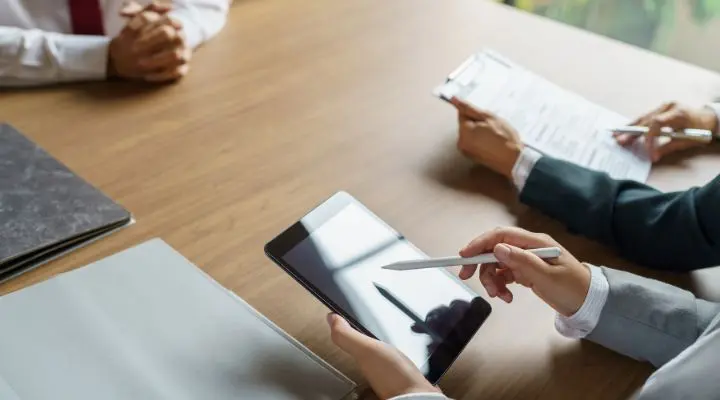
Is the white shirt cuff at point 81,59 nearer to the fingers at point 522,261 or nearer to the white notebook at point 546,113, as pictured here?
A: the white notebook at point 546,113

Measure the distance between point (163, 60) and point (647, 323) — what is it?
2.54 feet

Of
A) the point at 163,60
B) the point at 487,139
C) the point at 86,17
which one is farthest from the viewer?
the point at 86,17

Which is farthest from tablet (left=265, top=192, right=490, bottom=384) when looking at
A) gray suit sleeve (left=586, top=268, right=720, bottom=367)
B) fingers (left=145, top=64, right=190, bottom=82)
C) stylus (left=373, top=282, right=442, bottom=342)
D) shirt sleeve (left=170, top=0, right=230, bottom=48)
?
shirt sleeve (left=170, top=0, right=230, bottom=48)

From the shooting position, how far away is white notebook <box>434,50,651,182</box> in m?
1.05

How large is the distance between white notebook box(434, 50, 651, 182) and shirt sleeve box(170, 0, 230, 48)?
0.44 m

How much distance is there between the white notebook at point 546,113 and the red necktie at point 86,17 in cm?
61

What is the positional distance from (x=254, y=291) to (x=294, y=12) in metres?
0.75

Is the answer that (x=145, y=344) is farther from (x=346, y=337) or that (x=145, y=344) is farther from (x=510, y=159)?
(x=510, y=159)

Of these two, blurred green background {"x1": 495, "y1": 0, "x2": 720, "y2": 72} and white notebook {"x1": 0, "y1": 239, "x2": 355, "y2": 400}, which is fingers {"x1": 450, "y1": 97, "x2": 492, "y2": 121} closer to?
white notebook {"x1": 0, "y1": 239, "x2": 355, "y2": 400}

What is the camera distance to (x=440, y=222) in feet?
3.01

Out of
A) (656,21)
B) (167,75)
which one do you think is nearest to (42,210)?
(167,75)

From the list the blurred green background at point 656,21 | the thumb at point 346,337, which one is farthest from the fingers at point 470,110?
the blurred green background at point 656,21

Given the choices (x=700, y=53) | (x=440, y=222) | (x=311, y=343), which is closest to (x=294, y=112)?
(x=440, y=222)

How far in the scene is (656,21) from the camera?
2098 mm
